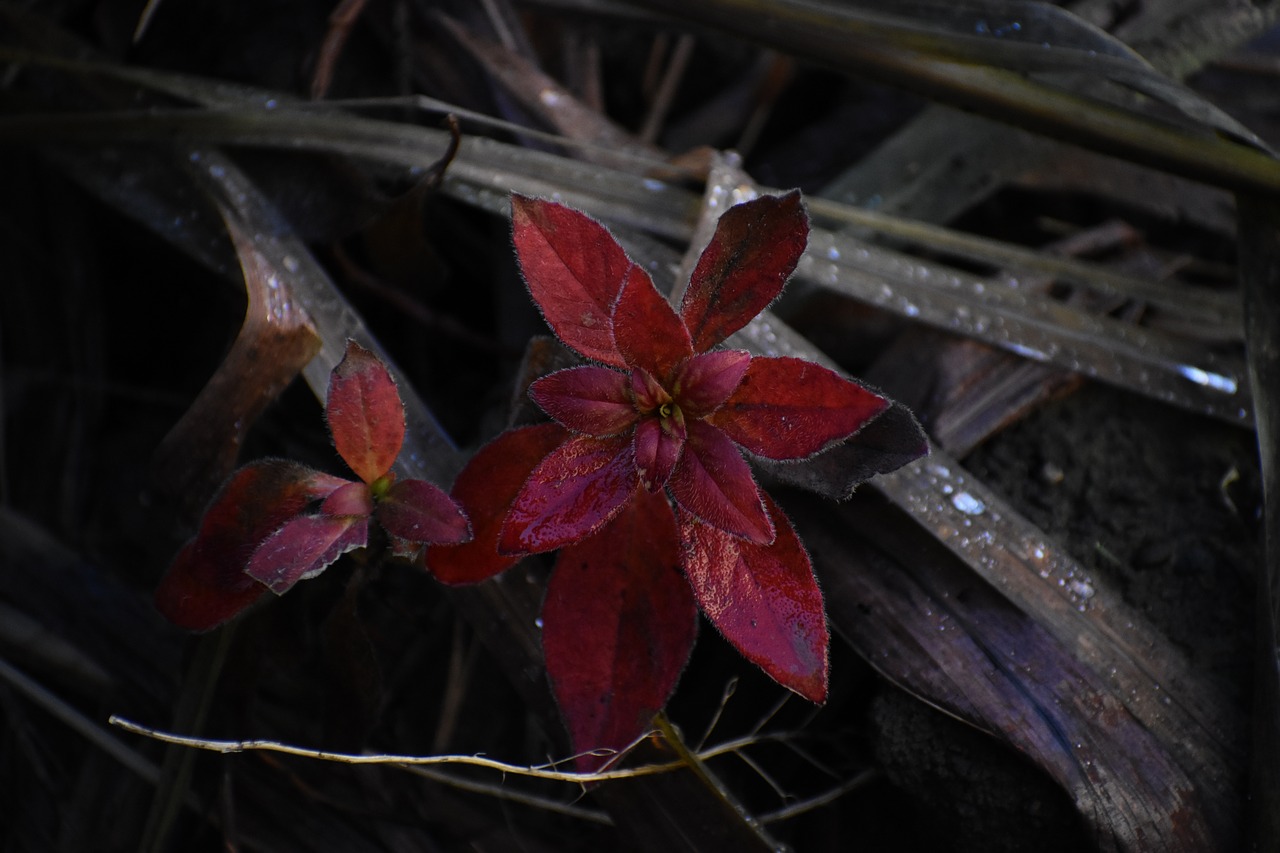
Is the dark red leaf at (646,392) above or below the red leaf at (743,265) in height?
below

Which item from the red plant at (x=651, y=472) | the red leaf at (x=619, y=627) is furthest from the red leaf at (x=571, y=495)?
the red leaf at (x=619, y=627)

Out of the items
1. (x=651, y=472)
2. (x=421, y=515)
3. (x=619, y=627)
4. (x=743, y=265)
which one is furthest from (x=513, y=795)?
(x=743, y=265)

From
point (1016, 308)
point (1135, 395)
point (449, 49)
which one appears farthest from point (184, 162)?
point (1135, 395)

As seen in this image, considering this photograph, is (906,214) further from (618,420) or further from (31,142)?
(31,142)

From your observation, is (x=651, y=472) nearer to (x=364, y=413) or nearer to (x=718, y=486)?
(x=718, y=486)

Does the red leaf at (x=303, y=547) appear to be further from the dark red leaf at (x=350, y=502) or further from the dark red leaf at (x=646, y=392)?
the dark red leaf at (x=646, y=392)
